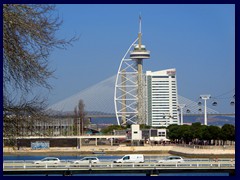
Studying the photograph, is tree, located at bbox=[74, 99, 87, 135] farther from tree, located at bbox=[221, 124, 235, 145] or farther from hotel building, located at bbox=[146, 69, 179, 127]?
hotel building, located at bbox=[146, 69, 179, 127]

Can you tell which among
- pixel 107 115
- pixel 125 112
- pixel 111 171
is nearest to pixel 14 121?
pixel 111 171

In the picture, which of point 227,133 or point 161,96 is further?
point 161,96

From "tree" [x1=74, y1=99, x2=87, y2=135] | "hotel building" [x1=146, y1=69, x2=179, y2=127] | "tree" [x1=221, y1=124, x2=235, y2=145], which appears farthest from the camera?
"hotel building" [x1=146, y1=69, x2=179, y2=127]

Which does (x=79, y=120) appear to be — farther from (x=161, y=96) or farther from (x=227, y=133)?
(x=161, y=96)

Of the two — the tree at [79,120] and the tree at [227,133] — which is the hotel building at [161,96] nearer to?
the tree at [79,120]

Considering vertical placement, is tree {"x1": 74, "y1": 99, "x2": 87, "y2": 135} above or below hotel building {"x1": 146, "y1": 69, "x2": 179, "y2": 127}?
below

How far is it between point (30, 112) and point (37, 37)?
0.65 metres

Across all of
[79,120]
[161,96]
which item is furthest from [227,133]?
[161,96]

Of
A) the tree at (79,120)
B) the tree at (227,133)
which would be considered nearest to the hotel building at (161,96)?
the tree at (79,120)

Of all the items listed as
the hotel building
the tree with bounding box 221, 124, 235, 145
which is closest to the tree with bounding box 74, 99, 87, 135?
the tree with bounding box 221, 124, 235, 145

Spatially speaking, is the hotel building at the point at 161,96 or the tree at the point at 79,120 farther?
the hotel building at the point at 161,96

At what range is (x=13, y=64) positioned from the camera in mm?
4969

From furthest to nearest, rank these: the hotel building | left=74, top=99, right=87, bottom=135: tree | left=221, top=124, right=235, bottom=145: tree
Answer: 1. the hotel building
2. left=74, top=99, right=87, bottom=135: tree
3. left=221, top=124, right=235, bottom=145: tree
